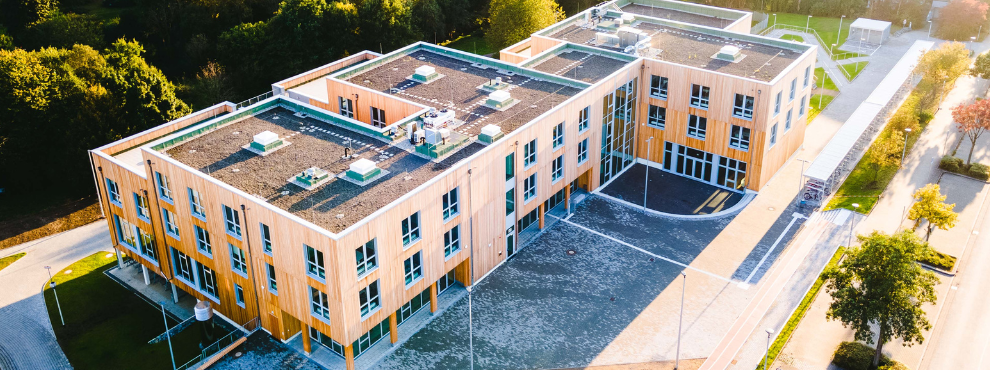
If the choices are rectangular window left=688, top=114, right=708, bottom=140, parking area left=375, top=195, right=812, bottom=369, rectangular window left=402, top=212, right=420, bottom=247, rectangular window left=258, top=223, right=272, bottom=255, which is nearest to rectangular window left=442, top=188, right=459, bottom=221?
rectangular window left=402, top=212, right=420, bottom=247

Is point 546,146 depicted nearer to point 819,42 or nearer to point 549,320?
point 549,320

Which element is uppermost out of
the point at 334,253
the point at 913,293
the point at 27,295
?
the point at 334,253

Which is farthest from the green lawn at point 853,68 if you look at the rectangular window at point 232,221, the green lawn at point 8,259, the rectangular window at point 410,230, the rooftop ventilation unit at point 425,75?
the green lawn at point 8,259

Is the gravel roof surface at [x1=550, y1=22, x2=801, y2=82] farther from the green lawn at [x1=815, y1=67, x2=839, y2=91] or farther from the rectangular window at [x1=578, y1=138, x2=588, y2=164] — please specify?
the green lawn at [x1=815, y1=67, x2=839, y2=91]

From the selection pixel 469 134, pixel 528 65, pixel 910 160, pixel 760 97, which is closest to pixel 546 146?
pixel 469 134

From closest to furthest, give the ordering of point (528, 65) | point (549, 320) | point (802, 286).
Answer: point (549, 320) < point (802, 286) < point (528, 65)

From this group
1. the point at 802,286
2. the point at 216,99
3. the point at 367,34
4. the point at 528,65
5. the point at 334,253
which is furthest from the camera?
the point at 367,34

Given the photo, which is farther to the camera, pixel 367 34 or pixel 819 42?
pixel 819 42
